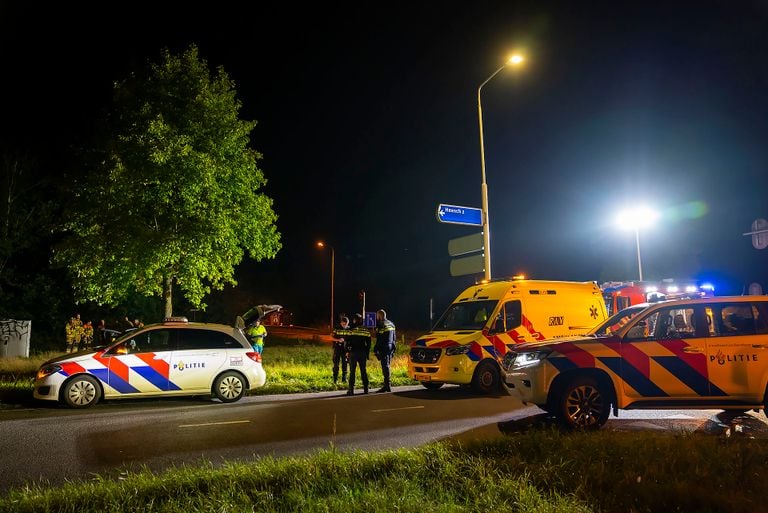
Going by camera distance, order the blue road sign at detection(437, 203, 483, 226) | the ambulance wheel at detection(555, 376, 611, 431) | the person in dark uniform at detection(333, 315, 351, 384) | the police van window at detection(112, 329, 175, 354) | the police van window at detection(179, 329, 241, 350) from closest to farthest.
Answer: the ambulance wheel at detection(555, 376, 611, 431) → the police van window at detection(112, 329, 175, 354) → the police van window at detection(179, 329, 241, 350) → the person in dark uniform at detection(333, 315, 351, 384) → the blue road sign at detection(437, 203, 483, 226)

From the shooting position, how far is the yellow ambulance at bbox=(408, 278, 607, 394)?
11500 mm

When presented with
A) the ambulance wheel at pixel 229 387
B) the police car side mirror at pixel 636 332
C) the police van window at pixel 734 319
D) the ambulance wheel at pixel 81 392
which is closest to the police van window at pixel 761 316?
the police van window at pixel 734 319

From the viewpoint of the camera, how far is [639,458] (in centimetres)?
538

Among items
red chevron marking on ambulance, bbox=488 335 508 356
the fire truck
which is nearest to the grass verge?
red chevron marking on ambulance, bbox=488 335 508 356

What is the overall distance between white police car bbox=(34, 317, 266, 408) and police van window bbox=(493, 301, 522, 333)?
4.87 metres

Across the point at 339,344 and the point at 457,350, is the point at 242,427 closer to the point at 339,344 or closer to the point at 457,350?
the point at 457,350

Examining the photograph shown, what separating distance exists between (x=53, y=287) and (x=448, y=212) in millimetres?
18952

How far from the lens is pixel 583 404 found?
7.66m

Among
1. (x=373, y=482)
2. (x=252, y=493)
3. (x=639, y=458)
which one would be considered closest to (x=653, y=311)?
(x=639, y=458)

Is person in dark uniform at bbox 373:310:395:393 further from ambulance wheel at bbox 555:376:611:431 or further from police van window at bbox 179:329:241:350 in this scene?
ambulance wheel at bbox 555:376:611:431

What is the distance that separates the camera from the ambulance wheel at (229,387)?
1112cm

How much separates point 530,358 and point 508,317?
3953 mm

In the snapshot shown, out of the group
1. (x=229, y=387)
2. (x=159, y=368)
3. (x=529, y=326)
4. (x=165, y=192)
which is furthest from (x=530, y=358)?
(x=165, y=192)

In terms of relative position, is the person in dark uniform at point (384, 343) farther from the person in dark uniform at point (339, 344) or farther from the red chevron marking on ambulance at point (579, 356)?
the red chevron marking on ambulance at point (579, 356)
